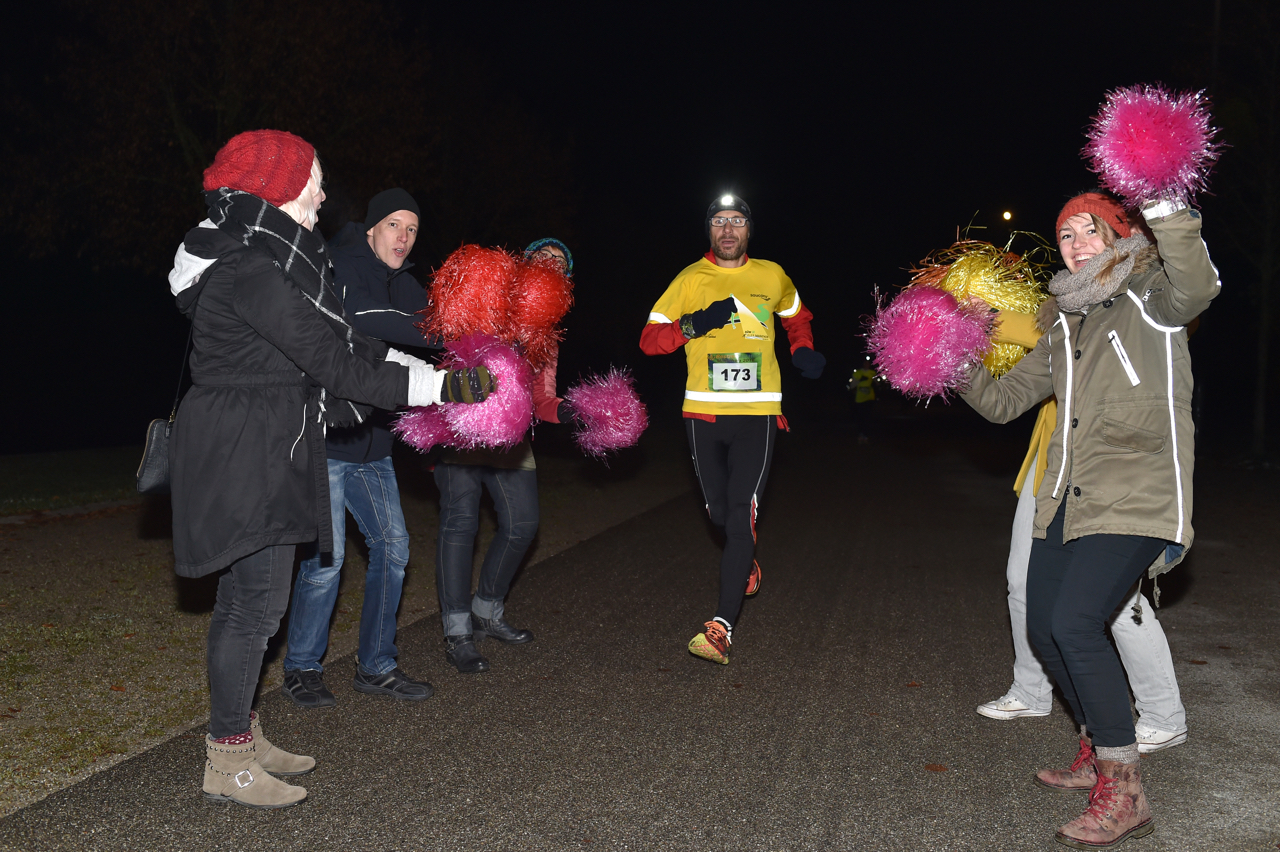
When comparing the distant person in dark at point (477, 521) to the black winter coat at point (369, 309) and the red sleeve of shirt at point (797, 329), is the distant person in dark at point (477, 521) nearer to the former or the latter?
the black winter coat at point (369, 309)

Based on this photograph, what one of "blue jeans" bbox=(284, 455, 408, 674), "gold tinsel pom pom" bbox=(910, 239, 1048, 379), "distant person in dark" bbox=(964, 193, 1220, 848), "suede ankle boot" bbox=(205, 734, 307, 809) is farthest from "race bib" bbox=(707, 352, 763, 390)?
"suede ankle boot" bbox=(205, 734, 307, 809)

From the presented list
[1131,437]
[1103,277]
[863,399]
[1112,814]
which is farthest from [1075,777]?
[863,399]

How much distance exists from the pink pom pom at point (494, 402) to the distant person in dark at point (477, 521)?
2.66 feet

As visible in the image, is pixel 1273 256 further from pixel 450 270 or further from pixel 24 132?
pixel 24 132

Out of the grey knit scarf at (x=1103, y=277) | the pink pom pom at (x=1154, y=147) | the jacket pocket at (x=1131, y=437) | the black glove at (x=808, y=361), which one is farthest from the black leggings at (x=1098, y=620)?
the black glove at (x=808, y=361)

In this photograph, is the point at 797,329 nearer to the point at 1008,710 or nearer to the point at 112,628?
the point at 1008,710

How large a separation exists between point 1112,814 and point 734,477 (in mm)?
2606

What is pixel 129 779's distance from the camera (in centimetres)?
362

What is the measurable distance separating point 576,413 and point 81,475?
35.7 ft

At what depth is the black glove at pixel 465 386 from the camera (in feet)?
11.6

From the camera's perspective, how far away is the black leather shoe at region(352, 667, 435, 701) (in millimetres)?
4531

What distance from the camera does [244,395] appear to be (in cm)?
338

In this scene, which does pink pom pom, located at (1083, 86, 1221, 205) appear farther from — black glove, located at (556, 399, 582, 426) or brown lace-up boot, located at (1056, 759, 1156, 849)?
black glove, located at (556, 399, 582, 426)

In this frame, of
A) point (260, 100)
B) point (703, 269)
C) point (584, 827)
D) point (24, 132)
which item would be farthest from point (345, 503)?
point (24, 132)
